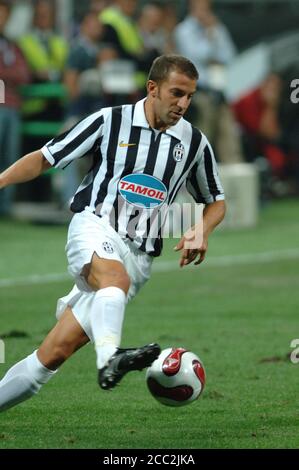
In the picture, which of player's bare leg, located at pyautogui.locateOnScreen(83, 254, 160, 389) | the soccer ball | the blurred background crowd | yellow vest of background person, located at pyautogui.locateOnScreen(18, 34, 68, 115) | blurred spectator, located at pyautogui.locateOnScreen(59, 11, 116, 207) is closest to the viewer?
player's bare leg, located at pyautogui.locateOnScreen(83, 254, 160, 389)

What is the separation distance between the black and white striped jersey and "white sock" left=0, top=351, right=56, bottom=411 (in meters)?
0.81

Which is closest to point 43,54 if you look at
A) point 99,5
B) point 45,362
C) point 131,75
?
point 99,5

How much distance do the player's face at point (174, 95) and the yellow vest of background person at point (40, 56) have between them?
11.1 meters

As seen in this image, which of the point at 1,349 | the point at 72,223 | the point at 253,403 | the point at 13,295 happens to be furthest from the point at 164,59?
the point at 13,295

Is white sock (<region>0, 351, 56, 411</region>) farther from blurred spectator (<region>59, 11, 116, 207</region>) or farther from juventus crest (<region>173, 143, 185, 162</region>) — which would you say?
blurred spectator (<region>59, 11, 116, 207</region>)

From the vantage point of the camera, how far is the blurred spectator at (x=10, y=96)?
1658cm

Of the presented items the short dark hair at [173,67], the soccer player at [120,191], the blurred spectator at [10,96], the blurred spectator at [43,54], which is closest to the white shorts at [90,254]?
the soccer player at [120,191]

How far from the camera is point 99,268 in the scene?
6.48 metres

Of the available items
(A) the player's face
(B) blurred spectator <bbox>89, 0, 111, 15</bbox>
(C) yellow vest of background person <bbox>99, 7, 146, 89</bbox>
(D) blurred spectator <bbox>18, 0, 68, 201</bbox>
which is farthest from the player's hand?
(B) blurred spectator <bbox>89, 0, 111, 15</bbox>

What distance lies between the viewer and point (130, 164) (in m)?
6.82

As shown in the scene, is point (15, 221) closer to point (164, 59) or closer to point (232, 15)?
point (232, 15)

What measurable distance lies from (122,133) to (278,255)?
8238mm

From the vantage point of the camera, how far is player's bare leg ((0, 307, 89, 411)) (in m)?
6.60

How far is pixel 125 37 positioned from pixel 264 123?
368 centimetres
